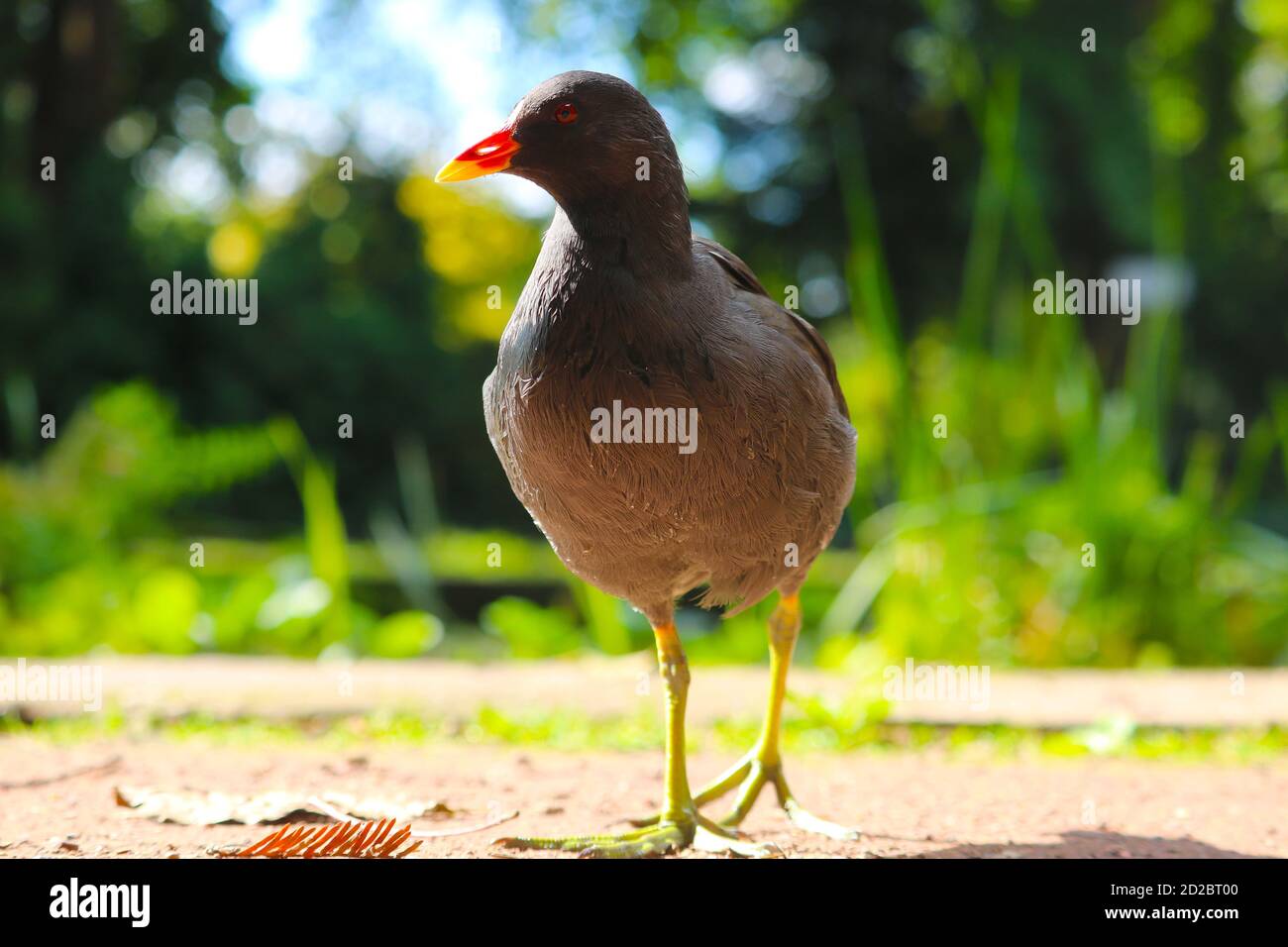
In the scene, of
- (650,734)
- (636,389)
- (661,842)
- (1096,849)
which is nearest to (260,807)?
(661,842)

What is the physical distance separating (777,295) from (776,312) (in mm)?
10140

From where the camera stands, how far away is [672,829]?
115 inches

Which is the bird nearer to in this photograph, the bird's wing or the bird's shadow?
the bird's wing

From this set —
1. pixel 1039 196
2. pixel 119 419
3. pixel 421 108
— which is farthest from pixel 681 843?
pixel 421 108

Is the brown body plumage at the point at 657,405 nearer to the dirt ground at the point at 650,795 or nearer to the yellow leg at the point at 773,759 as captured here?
the yellow leg at the point at 773,759

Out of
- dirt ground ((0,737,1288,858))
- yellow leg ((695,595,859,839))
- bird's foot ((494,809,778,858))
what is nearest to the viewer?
bird's foot ((494,809,778,858))

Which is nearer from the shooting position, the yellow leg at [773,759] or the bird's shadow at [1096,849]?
the bird's shadow at [1096,849]

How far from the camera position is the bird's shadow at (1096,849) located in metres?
2.85

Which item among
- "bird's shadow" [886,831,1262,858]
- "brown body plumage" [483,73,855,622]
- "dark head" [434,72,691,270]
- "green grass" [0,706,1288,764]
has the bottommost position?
"green grass" [0,706,1288,764]

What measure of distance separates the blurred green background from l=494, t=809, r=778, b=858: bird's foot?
3.25 m

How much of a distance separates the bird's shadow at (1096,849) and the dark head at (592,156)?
66.6 inches

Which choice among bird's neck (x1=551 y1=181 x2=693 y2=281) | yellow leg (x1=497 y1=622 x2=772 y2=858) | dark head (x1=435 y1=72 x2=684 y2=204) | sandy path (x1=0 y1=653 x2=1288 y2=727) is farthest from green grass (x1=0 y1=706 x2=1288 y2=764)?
dark head (x1=435 y1=72 x2=684 y2=204)

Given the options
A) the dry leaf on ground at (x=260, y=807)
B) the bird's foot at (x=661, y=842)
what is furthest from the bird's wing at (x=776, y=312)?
the dry leaf on ground at (x=260, y=807)

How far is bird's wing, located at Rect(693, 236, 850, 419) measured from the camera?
3029 mm
